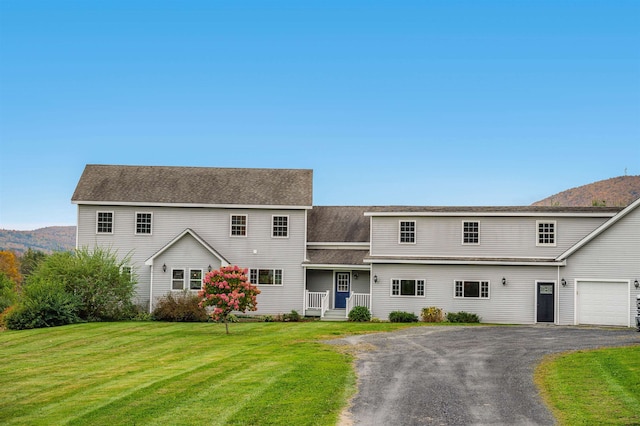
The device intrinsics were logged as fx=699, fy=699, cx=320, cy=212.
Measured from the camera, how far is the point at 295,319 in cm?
3491

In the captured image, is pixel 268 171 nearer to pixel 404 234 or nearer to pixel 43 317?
pixel 404 234

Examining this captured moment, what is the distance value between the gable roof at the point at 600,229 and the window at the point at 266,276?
46.2 ft

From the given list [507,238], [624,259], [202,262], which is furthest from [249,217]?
[624,259]

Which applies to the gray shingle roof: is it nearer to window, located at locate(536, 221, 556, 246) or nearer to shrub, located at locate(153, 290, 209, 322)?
shrub, located at locate(153, 290, 209, 322)

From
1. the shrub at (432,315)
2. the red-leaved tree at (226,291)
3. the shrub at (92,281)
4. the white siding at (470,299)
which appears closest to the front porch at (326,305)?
the white siding at (470,299)

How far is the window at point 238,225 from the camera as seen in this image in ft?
122

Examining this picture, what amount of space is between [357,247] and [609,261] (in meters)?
12.9

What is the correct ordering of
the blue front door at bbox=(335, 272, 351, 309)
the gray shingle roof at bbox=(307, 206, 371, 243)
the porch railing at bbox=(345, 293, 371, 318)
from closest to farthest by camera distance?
the porch railing at bbox=(345, 293, 371, 318), the blue front door at bbox=(335, 272, 351, 309), the gray shingle roof at bbox=(307, 206, 371, 243)

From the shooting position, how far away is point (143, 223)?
37.5m

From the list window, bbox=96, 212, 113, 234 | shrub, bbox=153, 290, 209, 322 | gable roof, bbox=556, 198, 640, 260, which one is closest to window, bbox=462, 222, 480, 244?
gable roof, bbox=556, 198, 640, 260

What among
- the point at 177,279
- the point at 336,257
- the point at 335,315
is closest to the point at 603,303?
the point at 335,315

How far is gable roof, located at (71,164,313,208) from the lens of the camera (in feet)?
122

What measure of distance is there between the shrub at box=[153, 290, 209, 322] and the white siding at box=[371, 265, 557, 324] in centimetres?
857

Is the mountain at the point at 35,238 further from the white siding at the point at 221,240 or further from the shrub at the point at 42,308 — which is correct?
the shrub at the point at 42,308
